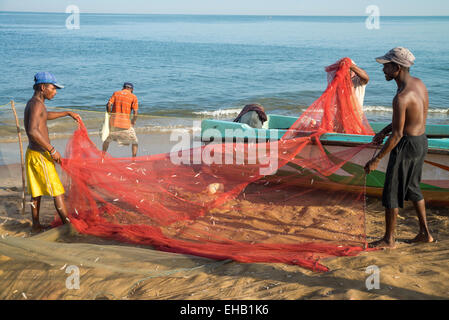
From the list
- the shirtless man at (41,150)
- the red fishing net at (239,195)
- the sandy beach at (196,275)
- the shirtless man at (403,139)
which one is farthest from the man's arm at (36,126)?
the shirtless man at (403,139)

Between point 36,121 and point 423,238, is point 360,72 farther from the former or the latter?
point 36,121

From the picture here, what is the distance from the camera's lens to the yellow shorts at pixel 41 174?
4.55 metres

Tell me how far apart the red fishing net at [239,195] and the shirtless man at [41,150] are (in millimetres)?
152

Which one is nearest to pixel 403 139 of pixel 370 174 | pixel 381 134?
pixel 381 134

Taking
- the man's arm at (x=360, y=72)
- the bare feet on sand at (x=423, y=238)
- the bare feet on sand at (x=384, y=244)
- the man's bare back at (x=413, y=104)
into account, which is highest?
the man's arm at (x=360, y=72)

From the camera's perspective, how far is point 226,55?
1164 inches

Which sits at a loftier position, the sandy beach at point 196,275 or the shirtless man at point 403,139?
the shirtless man at point 403,139

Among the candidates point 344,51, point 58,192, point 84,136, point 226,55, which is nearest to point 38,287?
point 58,192

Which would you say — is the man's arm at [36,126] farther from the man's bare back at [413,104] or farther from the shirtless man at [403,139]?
the man's bare back at [413,104]

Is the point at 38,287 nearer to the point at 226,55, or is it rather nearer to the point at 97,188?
the point at 97,188

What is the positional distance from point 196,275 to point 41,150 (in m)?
2.20
